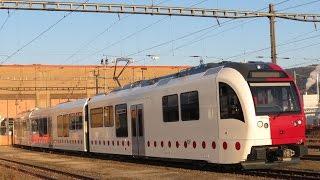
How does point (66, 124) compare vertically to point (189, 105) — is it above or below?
below

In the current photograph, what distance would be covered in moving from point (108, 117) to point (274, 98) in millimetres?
11063

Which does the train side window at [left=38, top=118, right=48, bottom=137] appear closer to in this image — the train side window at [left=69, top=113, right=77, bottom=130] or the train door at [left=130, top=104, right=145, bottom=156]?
the train side window at [left=69, top=113, right=77, bottom=130]

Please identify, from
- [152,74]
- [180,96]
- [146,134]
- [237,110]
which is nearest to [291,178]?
[237,110]

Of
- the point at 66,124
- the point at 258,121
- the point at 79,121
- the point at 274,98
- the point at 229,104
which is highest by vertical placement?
the point at 274,98

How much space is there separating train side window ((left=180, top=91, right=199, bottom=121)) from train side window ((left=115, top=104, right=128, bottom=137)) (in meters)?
5.44

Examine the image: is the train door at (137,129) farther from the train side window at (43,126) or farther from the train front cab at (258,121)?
the train side window at (43,126)

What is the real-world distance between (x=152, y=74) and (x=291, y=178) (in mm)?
77743

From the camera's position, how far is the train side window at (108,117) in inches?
1025

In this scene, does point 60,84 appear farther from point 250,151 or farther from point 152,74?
point 250,151

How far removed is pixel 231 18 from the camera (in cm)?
2788

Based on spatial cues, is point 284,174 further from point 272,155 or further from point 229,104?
point 229,104

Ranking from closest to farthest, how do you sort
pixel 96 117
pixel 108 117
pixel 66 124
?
1. pixel 108 117
2. pixel 96 117
3. pixel 66 124

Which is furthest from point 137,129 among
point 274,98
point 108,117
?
point 274,98

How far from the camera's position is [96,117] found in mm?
28734
